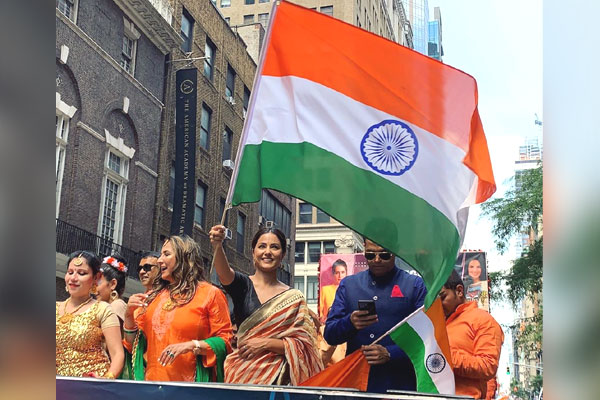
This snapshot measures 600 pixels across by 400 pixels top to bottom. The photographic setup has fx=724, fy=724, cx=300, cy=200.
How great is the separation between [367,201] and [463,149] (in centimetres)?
66

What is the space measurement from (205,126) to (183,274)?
19052 mm

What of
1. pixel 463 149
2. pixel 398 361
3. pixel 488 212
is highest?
pixel 488 212

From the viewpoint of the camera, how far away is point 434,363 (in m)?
4.33

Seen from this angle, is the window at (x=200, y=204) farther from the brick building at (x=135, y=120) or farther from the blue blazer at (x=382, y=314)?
the blue blazer at (x=382, y=314)

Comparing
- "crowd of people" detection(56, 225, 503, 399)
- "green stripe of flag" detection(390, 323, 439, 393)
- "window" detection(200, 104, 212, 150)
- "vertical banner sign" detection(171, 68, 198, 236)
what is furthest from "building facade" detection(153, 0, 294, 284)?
"green stripe of flag" detection(390, 323, 439, 393)

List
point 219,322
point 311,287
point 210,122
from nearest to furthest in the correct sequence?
point 219,322 < point 210,122 < point 311,287

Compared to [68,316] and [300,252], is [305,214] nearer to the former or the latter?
[300,252]

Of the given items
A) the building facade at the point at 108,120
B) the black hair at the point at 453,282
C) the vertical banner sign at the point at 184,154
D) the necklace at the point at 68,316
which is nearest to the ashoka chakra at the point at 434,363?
the black hair at the point at 453,282

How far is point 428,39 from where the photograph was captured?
15788 cm

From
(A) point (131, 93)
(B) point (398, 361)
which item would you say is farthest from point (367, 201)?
(A) point (131, 93)

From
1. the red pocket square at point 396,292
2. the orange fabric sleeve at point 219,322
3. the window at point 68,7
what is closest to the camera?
the orange fabric sleeve at point 219,322

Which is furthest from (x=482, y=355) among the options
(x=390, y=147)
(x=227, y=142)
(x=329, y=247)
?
(x=329, y=247)

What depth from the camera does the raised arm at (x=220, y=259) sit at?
4.18 metres
